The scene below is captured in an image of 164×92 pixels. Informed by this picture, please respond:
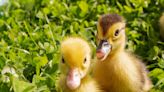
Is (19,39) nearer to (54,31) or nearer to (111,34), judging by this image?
(54,31)

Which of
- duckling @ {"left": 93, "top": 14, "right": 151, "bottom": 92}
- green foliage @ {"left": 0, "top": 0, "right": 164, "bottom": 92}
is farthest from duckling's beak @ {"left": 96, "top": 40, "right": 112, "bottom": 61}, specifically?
green foliage @ {"left": 0, "top": 0, "right": 164, "bottom": 92}

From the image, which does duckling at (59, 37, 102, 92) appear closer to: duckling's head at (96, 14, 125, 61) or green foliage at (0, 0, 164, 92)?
duckling's head at (96, 14, 125, 61)

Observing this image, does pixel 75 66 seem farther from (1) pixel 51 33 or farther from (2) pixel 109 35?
(1) pixel 51 33

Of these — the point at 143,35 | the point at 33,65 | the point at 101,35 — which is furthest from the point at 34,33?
the point at 101,35

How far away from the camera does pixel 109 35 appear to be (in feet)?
6.92

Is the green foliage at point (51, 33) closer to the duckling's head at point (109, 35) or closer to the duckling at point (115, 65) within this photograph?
the duckling at point (115, 65)

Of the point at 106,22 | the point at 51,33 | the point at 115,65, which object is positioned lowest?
the point at 115,65

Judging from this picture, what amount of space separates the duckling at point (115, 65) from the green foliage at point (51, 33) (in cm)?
16

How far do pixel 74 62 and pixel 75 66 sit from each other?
1 centimetres

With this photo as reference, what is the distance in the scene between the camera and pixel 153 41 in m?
2.75

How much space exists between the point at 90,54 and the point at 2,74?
1.34ft

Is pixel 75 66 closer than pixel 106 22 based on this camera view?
Yes

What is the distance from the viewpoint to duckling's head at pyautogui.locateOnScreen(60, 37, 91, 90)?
197 cm

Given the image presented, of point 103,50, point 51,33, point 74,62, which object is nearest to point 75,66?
point 74,62
